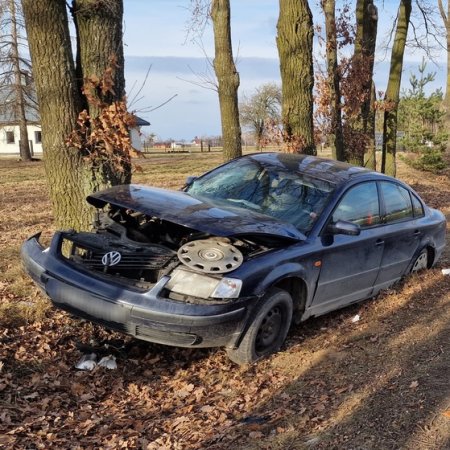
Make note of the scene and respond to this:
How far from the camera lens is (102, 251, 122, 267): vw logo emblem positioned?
4.66m

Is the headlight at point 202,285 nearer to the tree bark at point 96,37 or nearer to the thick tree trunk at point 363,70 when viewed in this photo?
the tree bark at point 96,37

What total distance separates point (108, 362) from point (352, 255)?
2.61 m

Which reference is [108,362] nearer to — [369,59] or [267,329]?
[267,329]

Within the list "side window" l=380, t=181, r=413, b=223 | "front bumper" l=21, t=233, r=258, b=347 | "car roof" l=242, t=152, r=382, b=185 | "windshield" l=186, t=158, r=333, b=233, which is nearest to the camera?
"front bumper" l=21, t=233, r=258, b=347

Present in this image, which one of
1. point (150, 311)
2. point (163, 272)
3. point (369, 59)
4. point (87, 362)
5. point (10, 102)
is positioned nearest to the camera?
point (150, 311)

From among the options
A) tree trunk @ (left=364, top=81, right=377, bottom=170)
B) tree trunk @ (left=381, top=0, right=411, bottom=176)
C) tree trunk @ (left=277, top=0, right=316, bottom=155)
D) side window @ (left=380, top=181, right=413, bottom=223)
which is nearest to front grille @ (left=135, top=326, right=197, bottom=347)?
side window @ (left=380, top=181, right=413, bottom=223)

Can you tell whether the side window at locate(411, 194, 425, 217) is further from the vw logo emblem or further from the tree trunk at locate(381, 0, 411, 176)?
the tree trunk at locate(381, 0, 411, 176)

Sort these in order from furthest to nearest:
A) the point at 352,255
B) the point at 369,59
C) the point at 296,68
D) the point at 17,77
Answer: the point at 17,77 < the point at 369,59 < the point at 296,68 < the point at 352,255

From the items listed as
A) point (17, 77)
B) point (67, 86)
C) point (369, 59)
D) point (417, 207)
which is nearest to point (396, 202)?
point (417, 207)

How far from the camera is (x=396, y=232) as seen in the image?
253 inches

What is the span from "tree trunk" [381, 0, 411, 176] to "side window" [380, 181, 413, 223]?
11.2 metres

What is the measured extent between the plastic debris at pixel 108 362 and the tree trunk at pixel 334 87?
10451 millimetres

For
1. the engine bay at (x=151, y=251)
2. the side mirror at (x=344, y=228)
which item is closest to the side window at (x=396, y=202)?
the side mirror at (x=344, y=228)

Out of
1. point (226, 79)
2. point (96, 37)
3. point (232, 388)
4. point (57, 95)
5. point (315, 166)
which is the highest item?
point (96, 37)
